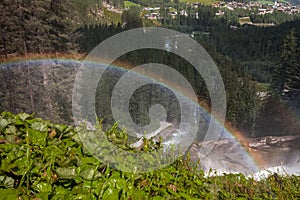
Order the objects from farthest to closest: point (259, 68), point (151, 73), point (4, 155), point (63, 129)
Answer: point (259, 68) → point (151, 73) → point (63, 129) → point (4, 155)

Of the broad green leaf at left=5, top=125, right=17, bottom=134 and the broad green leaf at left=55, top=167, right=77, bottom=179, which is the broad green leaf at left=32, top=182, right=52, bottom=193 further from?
the broad green leaf at left=5, top=125, right=17, bottom=134

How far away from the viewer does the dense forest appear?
727 inches

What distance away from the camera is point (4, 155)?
1.65 m

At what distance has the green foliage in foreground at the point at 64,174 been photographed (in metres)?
1.50

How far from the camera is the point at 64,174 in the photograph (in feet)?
5.13

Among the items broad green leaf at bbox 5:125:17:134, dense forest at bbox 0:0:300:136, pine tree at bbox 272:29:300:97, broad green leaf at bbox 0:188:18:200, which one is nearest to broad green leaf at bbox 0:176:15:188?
broad green leaf at bbox 0:188:18:200

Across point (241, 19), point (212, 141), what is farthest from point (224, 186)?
point (241, 19)

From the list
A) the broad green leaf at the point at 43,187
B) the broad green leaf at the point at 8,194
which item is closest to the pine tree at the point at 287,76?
the broad green leaf at the point at 43,187

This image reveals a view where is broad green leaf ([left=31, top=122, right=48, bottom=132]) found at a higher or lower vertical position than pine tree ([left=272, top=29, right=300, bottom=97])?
higher

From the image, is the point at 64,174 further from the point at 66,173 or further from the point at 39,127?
the point at 39,127

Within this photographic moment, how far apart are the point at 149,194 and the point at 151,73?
113 feet

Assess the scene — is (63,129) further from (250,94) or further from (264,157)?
(250,94)

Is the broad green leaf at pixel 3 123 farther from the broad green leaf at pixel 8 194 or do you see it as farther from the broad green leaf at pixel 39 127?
the broad green leaf at pixel 8 194

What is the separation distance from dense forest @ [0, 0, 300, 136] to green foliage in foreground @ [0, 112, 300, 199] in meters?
4.54
